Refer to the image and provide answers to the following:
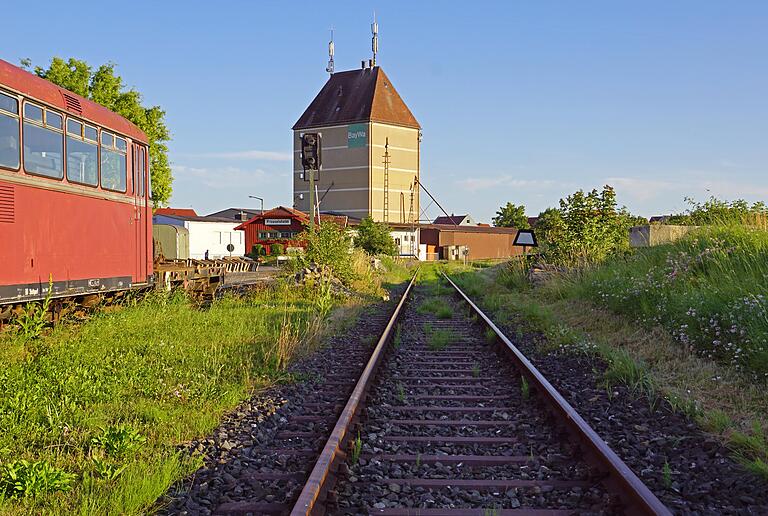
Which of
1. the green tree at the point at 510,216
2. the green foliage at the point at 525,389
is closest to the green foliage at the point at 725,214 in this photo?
the green foliage at the point at 525,389

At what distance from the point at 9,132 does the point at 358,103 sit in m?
71.6

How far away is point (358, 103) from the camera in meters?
78.5

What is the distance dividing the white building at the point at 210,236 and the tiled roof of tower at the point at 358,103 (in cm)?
Answer: 2543

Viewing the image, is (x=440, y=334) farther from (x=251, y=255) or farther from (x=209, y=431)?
Answer: (x=251, y=255)

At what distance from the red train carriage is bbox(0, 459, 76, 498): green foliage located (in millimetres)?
5013

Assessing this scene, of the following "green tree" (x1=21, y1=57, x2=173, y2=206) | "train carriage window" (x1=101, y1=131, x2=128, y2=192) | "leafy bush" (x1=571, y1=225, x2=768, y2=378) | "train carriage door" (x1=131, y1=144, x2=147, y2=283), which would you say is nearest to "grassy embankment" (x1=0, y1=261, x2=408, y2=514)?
"train carriage door" (x1=131, y1=144, x2=147, y2=283)

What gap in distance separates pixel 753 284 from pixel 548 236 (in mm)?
12426

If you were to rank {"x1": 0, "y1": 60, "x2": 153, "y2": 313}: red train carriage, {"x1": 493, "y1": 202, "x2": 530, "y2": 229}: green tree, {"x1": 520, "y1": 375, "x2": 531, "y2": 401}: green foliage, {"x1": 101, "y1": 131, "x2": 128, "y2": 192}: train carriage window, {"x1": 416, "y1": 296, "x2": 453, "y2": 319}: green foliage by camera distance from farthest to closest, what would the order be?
{"x1": 493, "y1": 202, "x2": 530, "y2": 229}: green tree
{"x1": 416, "y1": 296, "x2": 453, "y2": 319}: green foliage
{"x1": 101, "y1": 131, "x2": 128, "y2": 192}: train carriage window
{"x1": 0, "y1": 60, "x2": 153, "y2": 313}: red train carriage
{"x1": 520, "y1": 375, "x2": 531, "y2": 401}: green foliage

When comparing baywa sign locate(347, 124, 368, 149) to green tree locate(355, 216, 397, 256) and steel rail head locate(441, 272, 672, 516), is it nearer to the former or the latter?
green tree locate(355, 216, 397, 256)

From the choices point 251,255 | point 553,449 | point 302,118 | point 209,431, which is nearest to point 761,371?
point 553,449

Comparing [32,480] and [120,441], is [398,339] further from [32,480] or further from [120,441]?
[32,480]

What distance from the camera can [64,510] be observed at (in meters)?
3.94

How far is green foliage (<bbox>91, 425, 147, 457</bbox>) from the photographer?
497cm

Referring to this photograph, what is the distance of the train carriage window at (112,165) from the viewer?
11.4 m
